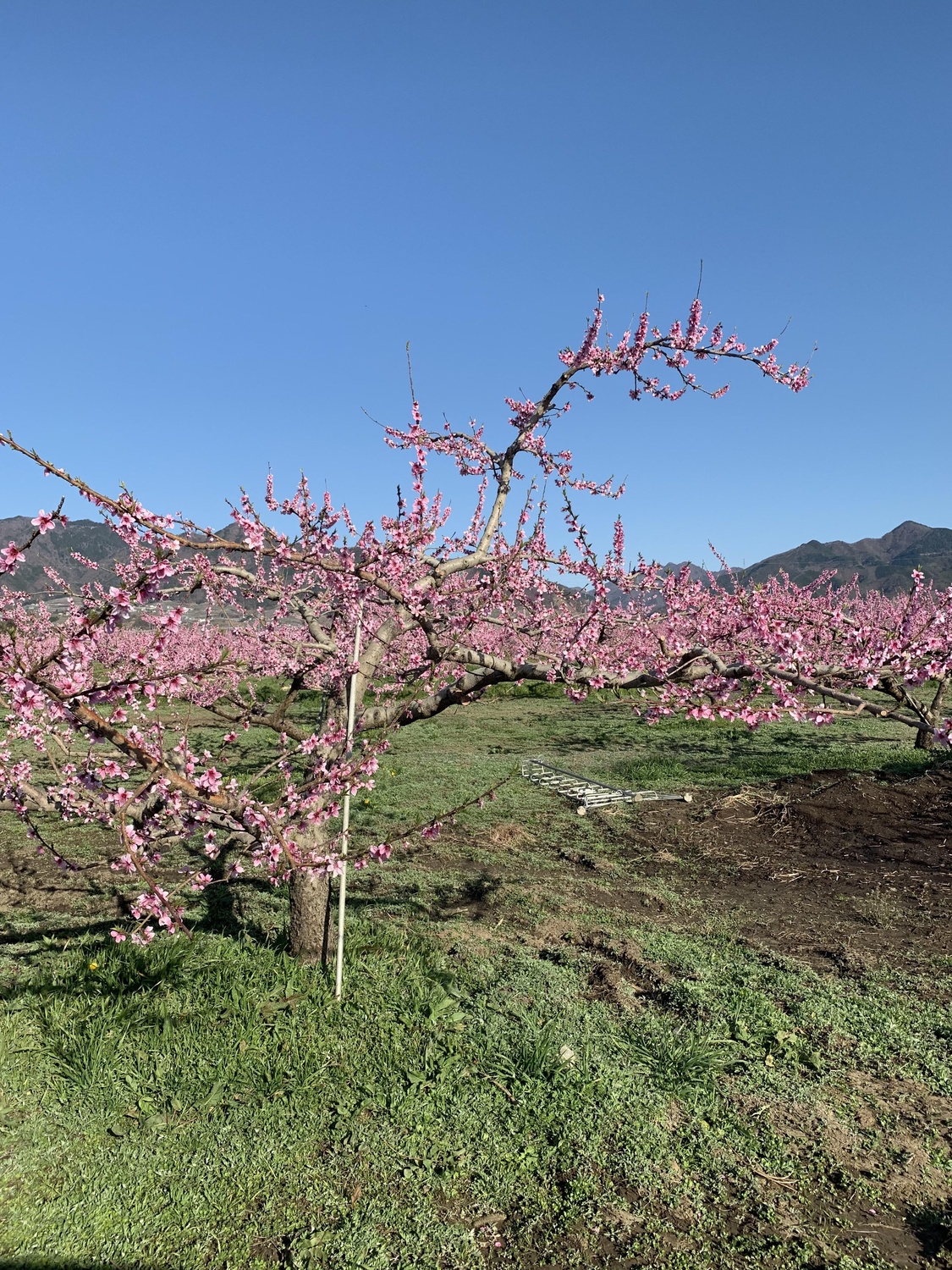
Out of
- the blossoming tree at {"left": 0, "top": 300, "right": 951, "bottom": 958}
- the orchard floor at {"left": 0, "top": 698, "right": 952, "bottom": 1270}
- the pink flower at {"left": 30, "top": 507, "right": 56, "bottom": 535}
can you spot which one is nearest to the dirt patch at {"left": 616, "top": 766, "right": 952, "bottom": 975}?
the orchard floor at {"left": 0, "top": 698, "right": 952, "bottom": 1270}

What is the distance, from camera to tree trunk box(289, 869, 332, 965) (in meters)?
5.33

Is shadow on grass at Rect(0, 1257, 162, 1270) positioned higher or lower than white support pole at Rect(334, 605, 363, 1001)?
lower

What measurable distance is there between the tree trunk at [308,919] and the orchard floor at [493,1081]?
0.33 metres

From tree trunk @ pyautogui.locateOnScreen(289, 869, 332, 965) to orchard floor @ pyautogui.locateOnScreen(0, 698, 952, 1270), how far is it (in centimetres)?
33

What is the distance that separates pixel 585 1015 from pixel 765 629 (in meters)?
2.68

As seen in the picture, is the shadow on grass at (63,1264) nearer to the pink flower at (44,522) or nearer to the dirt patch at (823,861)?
the pink flower at (44,522)

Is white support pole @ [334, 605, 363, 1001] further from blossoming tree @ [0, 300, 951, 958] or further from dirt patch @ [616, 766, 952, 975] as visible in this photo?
dirt patch @ [616, 766, 952, 975]

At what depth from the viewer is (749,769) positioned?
1275 cm

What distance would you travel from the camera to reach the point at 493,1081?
4.03 metres

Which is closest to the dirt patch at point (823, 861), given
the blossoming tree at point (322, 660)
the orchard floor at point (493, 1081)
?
the orchard floor at point (493, 1081)

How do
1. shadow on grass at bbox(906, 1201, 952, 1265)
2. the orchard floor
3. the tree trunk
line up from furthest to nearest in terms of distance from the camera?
the tree trunk, the orchard floor, shadow on grass at bbox(906, 1201, 952, 1265)

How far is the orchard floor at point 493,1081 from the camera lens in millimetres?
3086

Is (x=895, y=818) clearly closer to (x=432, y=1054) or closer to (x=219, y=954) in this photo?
(x=432, y=1054)

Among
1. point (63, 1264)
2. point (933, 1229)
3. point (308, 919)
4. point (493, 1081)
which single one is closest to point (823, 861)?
point (933, 1229)
